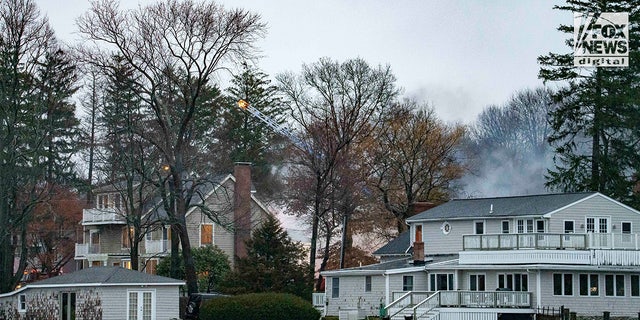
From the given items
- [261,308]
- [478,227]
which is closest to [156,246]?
[478,227]

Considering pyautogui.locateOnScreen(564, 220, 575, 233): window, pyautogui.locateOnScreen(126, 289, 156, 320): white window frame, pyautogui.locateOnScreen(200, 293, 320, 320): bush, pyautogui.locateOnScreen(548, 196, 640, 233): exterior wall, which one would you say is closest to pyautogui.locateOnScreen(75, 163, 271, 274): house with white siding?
pyautogui.locateOnScreen(126, 289, 156, 320): white window frame

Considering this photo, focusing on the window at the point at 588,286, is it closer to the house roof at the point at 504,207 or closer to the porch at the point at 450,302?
the porch at the point at 450,302

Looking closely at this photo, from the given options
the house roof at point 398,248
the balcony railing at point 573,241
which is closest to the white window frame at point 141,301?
the balcony railing at point 573,241

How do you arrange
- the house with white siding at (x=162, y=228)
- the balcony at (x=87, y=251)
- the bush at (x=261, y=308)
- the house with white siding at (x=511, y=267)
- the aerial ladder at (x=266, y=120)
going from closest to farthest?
the bush at (x=261, y=308), the house with white siding at (x=511, y=267), the house with white siding at (x=162, y=228), the balcony at (x=87, y=251), the aerial ladder at (x=266, y=120)

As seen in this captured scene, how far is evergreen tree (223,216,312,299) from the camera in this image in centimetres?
6178

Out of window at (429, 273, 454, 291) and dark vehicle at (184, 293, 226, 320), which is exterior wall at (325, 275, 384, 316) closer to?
window at (429, 273, 454, 291)

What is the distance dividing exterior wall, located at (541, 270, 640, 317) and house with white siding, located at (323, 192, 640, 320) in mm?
51

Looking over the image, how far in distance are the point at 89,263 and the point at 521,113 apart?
6450 centimetres

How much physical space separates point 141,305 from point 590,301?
22.6 m

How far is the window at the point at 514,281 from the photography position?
188 feet

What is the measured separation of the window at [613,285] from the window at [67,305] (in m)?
26.8

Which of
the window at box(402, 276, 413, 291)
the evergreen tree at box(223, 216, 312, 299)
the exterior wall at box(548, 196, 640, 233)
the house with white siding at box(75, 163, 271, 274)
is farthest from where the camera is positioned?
the house with white siding at box(75, 163, 271, 274)

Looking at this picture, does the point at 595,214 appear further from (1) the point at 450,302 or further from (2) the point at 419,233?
(2) the point at 419,233

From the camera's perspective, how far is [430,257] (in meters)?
64.9
